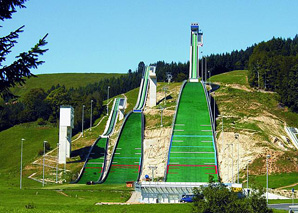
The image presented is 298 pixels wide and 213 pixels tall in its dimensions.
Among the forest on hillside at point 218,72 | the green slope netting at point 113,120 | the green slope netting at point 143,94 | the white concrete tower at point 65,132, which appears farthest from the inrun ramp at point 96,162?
the green slope netting at point 143,94

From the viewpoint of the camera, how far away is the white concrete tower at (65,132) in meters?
83.3

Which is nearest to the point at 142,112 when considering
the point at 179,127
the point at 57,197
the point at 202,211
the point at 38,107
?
the point at 179,127

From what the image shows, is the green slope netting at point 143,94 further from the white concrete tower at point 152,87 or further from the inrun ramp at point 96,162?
the inrun ramp at point 96,162

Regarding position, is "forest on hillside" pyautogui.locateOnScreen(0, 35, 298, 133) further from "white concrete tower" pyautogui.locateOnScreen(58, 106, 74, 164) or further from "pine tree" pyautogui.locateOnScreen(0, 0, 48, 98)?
"pine tree" pyautogui.locateOnScreen(0, 0, 48, 98)

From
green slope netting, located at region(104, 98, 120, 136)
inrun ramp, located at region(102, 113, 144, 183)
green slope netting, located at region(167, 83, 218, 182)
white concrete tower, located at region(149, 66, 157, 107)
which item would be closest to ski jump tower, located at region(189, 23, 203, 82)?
white concrete tower, located at region(149, 66, 157, 107)

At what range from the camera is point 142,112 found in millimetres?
103500

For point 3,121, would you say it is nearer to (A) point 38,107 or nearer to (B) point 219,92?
(A) point 38,107

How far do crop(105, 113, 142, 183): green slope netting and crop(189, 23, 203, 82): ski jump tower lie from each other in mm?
24895

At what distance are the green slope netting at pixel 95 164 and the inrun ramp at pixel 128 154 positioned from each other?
182cm

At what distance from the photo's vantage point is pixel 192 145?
8331 cm

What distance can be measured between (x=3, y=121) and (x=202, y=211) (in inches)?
3861

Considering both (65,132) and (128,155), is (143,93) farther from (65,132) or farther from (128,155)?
(65,132)

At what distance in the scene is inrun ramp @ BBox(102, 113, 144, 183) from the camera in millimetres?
78312

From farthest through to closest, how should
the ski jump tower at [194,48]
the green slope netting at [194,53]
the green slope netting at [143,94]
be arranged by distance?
the green slope netting at [143,94], the green slope netting at [194,53], the ski jump tower at [194,48]
